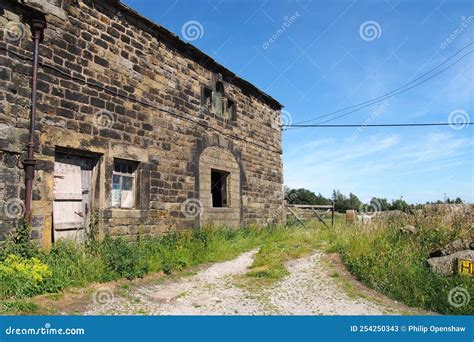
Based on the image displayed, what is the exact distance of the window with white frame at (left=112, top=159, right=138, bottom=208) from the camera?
27.6 feet

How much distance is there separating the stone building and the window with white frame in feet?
0.08

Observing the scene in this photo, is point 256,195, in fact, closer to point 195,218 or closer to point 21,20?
point 195,218

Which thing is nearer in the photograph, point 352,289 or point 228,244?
point 352,289

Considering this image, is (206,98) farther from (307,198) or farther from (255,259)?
(307,198)

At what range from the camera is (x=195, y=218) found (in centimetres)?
1042

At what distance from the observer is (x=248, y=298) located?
5.88m

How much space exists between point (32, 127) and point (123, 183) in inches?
97.2

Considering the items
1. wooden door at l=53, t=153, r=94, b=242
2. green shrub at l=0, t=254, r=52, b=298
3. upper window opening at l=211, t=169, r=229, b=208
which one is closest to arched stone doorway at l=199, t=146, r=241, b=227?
upper window opening at l=211, t=169, r=229, b=208

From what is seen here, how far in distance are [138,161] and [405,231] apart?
19.7 feet

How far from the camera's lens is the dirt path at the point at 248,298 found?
5.21m

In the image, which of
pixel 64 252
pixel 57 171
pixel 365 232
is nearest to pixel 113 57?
pixel 57 171

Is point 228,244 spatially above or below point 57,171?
below

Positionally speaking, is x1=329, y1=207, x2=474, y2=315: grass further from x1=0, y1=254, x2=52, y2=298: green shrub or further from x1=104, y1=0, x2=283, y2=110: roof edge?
x1=104, y1=0, x2=283, y2=110: roof edge

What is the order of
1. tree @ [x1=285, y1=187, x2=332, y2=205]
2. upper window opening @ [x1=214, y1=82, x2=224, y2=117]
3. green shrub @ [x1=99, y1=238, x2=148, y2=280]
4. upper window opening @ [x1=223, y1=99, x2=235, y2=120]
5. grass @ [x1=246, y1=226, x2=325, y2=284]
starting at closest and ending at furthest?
green shrub @ [x1=99, y1=238, x2=148, y2=280] < grass @ [x1=246, y1=226, x2=325, y2=284] < upper window opening @ [x1=214, y1=82, x2=224, y2=117] < upper window opening @ [x1=223, y1=99, x2=235, y2=120] < tree @ [x1=285, y1=187, x2=332, y2=205]
